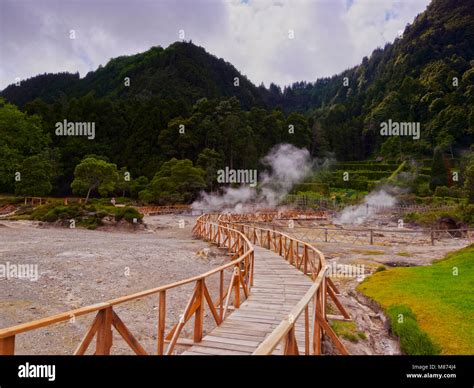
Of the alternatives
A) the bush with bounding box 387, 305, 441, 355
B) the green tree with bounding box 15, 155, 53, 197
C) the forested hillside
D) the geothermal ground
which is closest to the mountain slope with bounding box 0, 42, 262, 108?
the forested hillside

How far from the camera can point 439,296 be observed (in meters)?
10.4

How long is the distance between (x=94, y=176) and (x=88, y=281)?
34.4 meters

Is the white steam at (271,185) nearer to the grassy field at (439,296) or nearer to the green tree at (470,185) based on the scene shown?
the green tree at (470,185)

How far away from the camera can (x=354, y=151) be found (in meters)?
94.3

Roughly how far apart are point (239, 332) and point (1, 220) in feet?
105

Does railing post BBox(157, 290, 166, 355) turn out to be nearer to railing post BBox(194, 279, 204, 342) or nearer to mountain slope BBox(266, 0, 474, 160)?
railing post BBox(194, 279, 204, 342)

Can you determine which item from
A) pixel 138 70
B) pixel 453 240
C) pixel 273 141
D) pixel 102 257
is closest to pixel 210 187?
pixel 273 141

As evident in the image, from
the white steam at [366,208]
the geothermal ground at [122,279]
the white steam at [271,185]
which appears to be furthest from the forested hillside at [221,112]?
the geothermal ground at [122,279]

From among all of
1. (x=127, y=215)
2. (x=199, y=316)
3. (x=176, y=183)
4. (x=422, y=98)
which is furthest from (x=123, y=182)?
(x=422, y=98)

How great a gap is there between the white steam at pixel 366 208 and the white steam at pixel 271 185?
11.4m

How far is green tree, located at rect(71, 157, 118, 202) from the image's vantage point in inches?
1756

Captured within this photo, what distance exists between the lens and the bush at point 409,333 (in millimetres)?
7746
